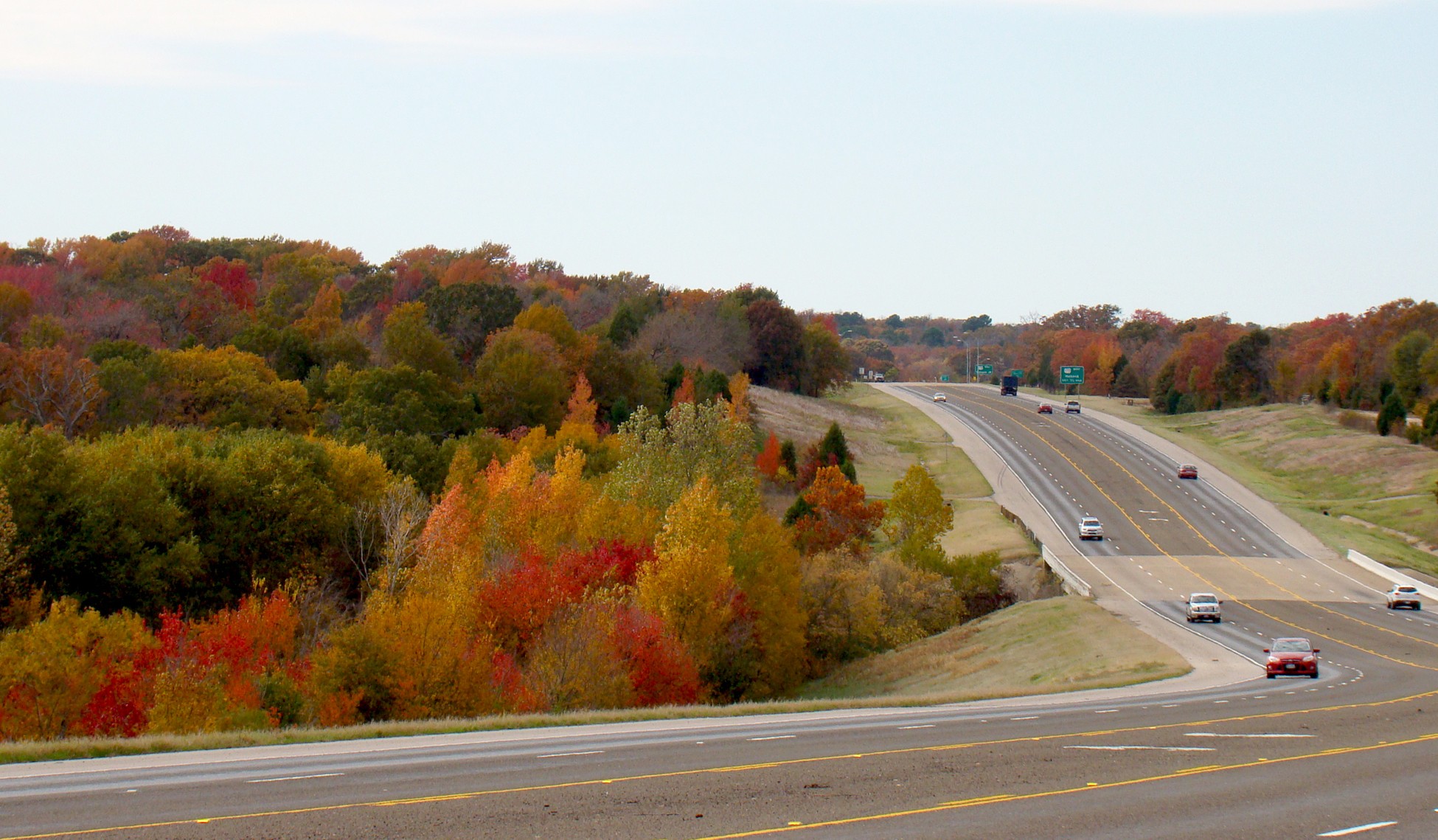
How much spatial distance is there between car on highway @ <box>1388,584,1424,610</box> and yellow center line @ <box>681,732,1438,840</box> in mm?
41148

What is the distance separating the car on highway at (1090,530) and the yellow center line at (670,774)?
170 ft

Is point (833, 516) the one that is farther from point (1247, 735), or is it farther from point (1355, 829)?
point (1355, 829)

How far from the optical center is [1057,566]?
224ft

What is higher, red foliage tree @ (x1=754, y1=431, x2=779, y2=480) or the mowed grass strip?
red foliage tree @ (x1=754, y1=431, x2=779, y2=480)

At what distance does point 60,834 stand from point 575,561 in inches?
1594

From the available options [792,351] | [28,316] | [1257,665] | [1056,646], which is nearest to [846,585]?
[1056,646]

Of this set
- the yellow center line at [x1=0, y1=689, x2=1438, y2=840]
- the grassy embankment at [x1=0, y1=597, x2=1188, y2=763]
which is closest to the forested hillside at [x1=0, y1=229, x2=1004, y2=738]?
the grassy embankment at [x1=0, y1=597, x2=1188, y2=763]

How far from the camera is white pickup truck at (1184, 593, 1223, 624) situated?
53.2 m

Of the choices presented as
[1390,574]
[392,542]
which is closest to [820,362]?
[1390,574]

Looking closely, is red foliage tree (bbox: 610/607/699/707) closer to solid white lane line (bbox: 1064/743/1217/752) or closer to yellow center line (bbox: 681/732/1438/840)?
solid white lane line (bbox: 1064/743/1217/752)

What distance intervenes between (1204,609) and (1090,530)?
83.3 ft

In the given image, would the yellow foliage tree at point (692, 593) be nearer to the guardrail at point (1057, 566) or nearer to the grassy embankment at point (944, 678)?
the grassy embankment at point (944, 678)

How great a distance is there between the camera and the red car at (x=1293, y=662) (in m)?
37.7

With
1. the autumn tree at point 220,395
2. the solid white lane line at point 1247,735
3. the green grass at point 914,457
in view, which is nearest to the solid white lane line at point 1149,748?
the solid white lane line at point 1247,735
